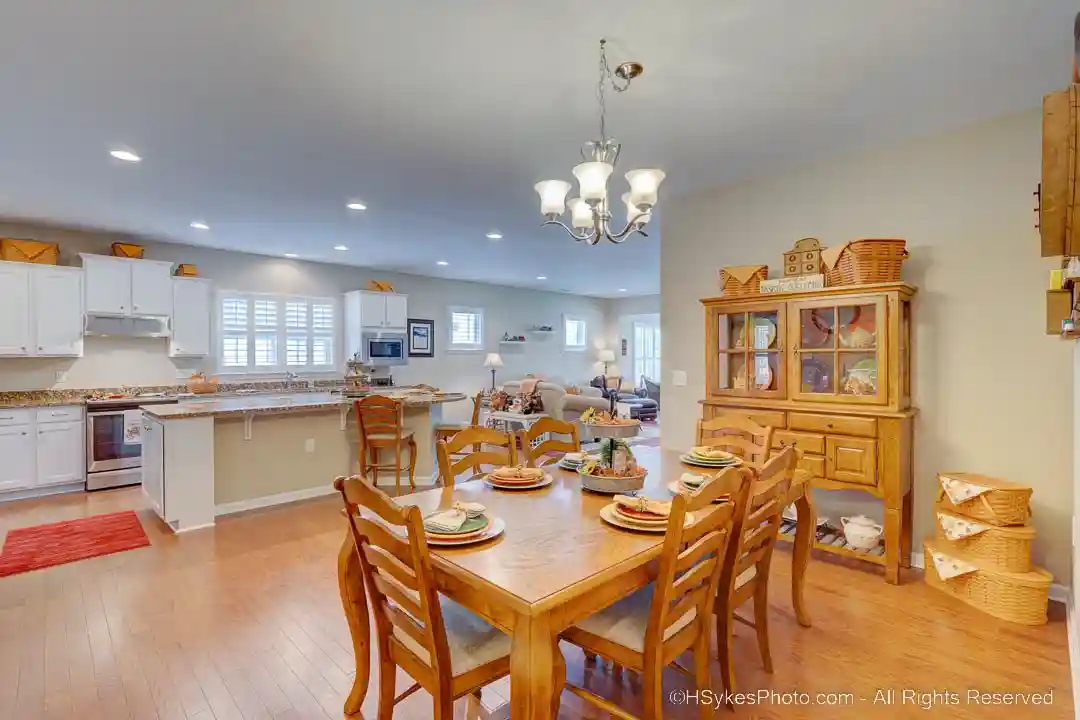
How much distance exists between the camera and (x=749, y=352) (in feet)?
11.9

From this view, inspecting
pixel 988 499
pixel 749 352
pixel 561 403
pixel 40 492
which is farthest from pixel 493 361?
pixel 988 499

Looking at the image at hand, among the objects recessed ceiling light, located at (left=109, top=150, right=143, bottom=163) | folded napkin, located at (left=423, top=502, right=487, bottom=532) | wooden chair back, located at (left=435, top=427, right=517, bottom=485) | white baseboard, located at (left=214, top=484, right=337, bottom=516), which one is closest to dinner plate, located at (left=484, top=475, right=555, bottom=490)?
wooden chair back, located at (left=435, top=427, right=517, bottom=485)

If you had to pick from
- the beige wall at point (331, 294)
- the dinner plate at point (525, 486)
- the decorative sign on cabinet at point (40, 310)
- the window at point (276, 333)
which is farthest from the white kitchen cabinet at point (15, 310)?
the dinner plate at point (525, 486)

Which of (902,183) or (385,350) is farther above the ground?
(902,183)

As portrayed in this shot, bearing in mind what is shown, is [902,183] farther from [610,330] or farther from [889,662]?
[610,330]

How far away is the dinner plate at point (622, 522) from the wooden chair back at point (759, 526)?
0.76 feet

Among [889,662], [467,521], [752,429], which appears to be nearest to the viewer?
[467,521]

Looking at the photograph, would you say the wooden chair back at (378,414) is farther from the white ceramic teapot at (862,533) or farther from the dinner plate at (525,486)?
the white ceramic teapot at (862,533)

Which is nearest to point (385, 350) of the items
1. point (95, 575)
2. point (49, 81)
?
point (95, 575)

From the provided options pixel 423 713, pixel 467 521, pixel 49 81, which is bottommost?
pixel 423 713

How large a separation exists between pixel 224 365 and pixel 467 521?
6.10 m

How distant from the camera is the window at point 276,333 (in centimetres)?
668

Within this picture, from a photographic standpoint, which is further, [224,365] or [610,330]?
[610,330]

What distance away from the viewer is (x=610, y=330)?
12289 mm
